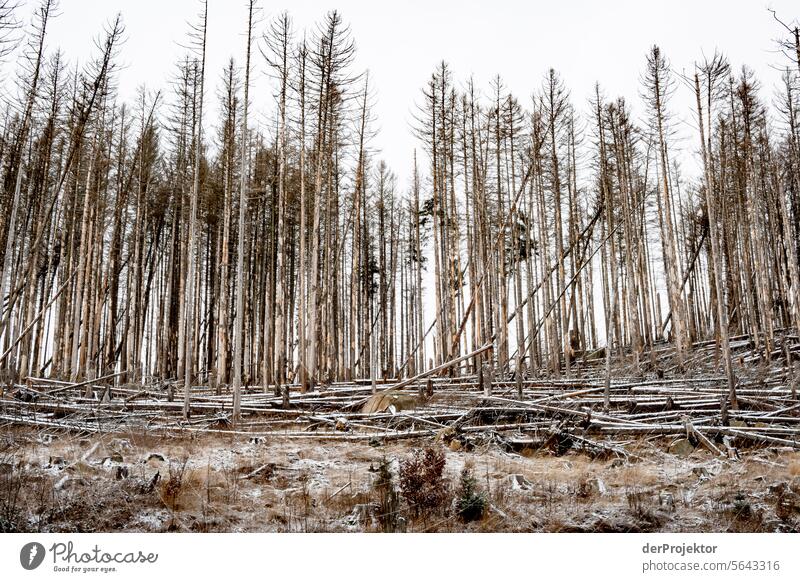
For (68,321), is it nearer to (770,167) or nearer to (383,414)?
(383,414)

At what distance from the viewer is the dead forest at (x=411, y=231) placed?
536cm

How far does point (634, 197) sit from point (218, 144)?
30.0 ft

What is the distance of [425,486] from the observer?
3.75 meters

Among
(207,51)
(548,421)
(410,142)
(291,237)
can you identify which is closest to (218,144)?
(291,237)

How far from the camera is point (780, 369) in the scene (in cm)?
727

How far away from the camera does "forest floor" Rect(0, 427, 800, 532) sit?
11.3 feet
